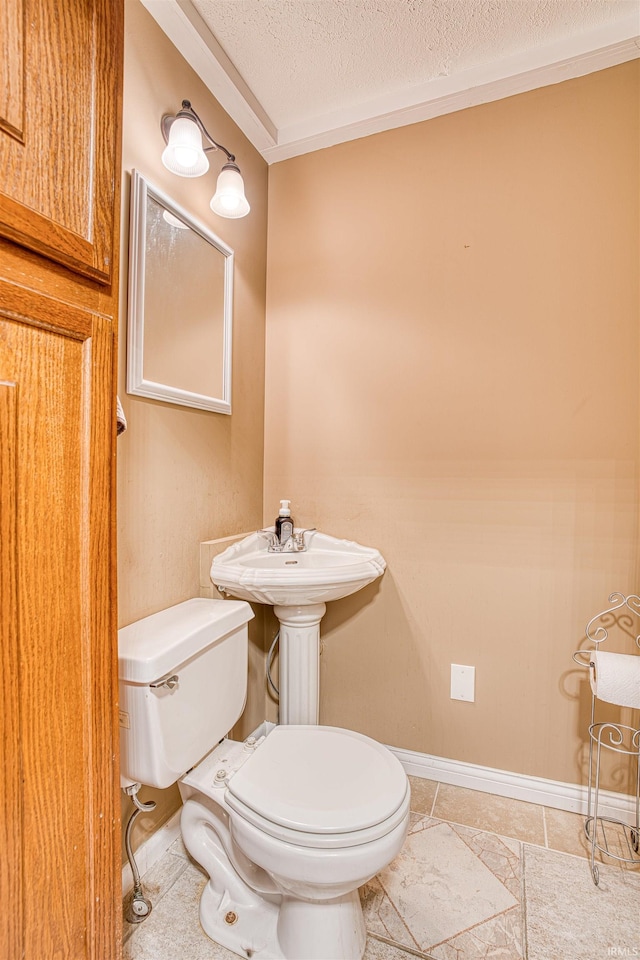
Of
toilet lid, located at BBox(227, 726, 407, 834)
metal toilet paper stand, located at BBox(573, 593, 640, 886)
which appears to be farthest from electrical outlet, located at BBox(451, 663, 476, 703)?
toilet lid, located at BBox(227, 726, 407, 834)

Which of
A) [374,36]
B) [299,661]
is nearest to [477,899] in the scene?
[299,661]

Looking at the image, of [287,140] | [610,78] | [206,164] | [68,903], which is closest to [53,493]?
[68,903]

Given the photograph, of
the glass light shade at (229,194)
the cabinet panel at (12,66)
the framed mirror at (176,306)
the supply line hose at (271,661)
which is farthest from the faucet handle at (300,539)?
the cabinet panel at (12,66)

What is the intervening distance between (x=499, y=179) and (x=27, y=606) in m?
1.91

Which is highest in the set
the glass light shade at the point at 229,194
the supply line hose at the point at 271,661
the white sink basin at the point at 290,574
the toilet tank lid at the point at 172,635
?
the glass light shade at the point at 229,194

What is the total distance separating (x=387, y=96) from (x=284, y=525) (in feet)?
5.42

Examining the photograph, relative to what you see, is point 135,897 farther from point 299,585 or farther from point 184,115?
point 184,115

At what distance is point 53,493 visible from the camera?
2.12ft

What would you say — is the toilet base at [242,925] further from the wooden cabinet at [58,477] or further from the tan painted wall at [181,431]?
the wooden cabinet at [58,477]

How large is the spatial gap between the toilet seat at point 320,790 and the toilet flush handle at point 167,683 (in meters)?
0.27

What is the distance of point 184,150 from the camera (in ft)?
4.24

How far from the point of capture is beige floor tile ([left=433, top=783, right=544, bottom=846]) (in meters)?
1.50

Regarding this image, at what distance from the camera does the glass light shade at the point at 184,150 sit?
1.28 metres

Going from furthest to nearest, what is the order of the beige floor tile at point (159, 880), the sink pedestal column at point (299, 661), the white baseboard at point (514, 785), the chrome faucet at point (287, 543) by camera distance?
the chrome faucet at point (287, 543), the sink pedestal column at point (299, 661), the white baseboard at point (514, 785), the beige floor tile at point (159, 880)
